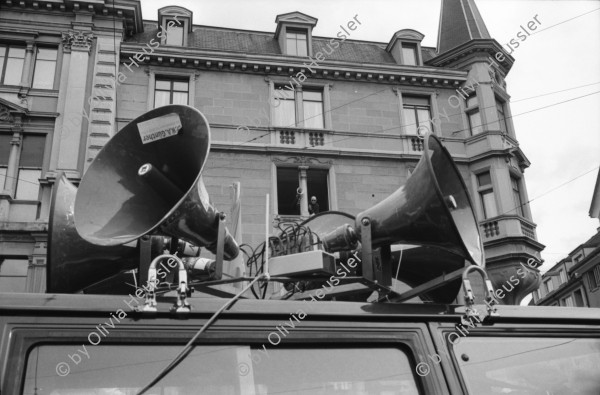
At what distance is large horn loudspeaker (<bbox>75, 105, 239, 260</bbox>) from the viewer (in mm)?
2725

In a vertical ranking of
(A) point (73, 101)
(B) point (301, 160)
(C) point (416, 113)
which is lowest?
(B) point (301, 160)

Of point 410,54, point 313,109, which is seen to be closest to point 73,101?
point 313,109

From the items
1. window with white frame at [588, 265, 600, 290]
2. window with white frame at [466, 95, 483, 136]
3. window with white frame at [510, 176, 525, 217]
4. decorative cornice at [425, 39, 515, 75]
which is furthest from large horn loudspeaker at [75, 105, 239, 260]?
window with white frame at [588, 265, 600, 290]

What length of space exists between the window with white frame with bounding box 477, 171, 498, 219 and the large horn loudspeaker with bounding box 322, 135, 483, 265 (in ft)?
53.3

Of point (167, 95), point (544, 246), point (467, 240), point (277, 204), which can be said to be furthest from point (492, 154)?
point (467, 240)

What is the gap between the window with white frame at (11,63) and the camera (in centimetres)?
1631

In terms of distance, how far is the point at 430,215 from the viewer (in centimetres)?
262

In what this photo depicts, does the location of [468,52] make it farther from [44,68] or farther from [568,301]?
[568,301]

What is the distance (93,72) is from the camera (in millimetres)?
16609

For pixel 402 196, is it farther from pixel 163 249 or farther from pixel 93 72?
pixel 93 72

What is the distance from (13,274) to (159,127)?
1353 cm

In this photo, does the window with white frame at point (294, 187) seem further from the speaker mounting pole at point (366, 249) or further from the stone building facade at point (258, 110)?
the speaker mounting pole at point (366, 249)

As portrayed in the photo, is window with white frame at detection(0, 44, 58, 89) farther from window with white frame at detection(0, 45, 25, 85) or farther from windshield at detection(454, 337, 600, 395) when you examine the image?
windshield at detection(454, 337, 600, 395)

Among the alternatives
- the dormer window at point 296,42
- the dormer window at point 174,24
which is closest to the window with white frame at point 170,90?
the dormer window at point 174,24
